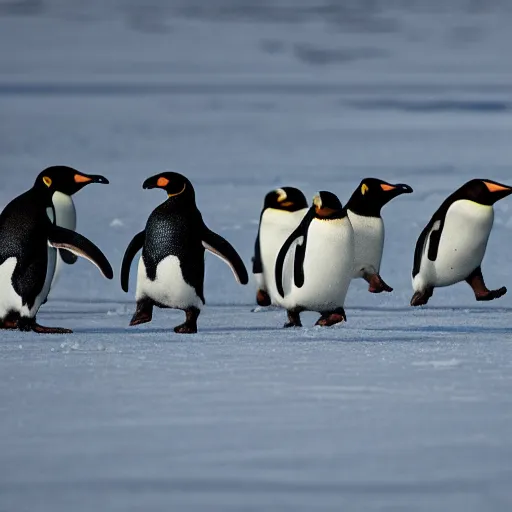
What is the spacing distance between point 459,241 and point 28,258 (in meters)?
2.79

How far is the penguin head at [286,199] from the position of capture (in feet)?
23.6

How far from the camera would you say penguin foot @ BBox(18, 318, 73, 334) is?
224 inches

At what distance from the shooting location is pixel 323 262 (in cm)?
607

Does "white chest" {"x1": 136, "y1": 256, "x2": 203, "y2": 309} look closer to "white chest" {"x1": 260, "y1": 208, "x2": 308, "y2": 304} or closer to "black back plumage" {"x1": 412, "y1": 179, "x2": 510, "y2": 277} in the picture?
"white chest" {"x1": 260, "y1": 208, "x2": 308, "y2": 304}

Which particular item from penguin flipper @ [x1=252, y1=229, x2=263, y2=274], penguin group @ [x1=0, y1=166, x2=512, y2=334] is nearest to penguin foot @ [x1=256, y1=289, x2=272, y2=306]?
penguin flipper @ [x1=252, y1=229, x2=263, y2=274]

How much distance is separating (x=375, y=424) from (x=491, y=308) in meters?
3.98

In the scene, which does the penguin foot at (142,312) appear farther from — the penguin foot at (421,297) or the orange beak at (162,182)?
the penguin foot at (421,297)

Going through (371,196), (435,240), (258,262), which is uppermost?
(371,196)

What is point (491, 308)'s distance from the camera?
7.46 meters

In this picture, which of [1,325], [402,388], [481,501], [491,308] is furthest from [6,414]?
[491,308]

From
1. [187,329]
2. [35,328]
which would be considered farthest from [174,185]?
[35,328]

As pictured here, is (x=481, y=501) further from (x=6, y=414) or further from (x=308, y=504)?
(x=6, y=414)

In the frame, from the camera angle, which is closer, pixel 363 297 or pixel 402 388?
pixel 402 388

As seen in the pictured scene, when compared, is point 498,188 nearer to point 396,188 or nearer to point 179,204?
point 396,188
